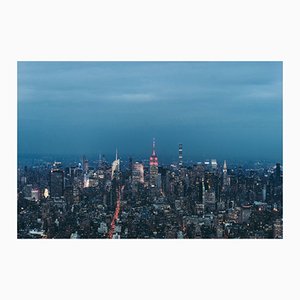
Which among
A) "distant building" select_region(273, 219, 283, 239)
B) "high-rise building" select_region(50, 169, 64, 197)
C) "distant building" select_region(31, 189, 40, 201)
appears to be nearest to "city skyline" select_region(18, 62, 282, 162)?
"high-rise building" select_region(50, 169, 64, 197)

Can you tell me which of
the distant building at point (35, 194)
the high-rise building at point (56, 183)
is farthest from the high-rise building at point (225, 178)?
the distant building at point (35, 194)

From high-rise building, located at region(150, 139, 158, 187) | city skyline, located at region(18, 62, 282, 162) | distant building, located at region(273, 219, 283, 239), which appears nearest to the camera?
distant building, located at region(273, 219, 283, 239)

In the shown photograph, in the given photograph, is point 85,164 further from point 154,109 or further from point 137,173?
point 154,109

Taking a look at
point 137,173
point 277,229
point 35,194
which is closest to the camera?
point 277,229

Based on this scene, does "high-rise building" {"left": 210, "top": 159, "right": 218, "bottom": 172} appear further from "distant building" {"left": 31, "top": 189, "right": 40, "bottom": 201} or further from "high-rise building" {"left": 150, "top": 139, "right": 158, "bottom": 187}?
"distant building" {"left": 31, "top": 189, "right": 40, "bottom": 201}

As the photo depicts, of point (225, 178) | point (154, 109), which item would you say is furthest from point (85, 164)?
point (225, 178)
